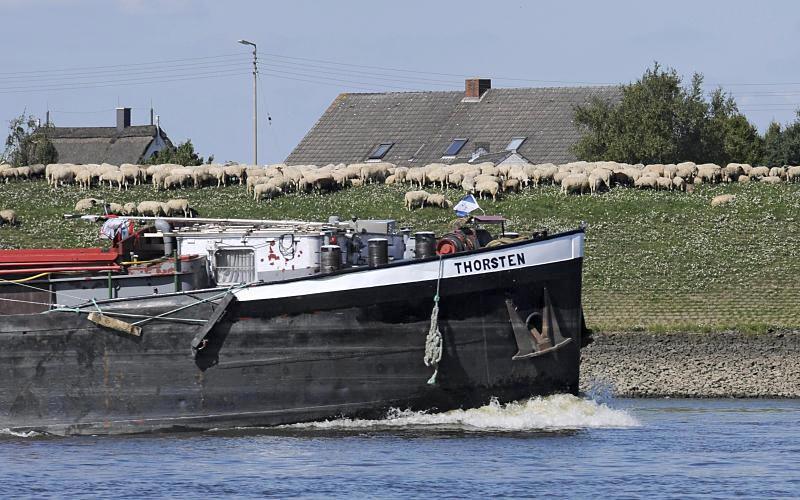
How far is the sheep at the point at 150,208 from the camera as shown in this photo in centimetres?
5784

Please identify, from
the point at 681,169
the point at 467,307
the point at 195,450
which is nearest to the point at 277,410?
the point at 195,450

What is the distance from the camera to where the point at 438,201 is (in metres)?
58.3

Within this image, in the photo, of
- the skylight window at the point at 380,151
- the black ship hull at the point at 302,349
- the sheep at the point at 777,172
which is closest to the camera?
the black ship hull at the point at 302,349

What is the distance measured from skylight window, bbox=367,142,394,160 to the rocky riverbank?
42416mm

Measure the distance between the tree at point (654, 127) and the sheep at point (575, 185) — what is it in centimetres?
1545

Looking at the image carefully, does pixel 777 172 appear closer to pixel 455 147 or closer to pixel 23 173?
pixel 455 147

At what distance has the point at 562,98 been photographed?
85.4 m

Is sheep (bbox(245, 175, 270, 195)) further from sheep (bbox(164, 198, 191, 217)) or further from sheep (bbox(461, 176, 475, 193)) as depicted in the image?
sheep (bbox(461, 176, 475, 193))

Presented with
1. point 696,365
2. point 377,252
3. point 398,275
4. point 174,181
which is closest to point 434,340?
point 398,275

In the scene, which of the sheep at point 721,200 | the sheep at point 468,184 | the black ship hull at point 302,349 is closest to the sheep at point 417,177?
the sheep at point 468,184

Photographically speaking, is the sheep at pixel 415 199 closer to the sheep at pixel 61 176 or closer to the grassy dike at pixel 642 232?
the grassy dike at pixel 642 232

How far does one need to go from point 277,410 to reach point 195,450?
2498 millimetres

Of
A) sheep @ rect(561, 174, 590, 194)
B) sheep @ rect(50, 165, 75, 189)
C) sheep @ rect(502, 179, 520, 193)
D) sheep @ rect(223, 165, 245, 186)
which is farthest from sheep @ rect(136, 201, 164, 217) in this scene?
sheep @ rect(561, 174, 590, 194)

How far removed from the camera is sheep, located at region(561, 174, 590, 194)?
60.0 meters
